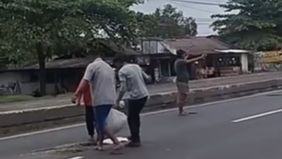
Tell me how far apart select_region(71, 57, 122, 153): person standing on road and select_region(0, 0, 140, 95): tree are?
1141 inches

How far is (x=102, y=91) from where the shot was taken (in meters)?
10.1

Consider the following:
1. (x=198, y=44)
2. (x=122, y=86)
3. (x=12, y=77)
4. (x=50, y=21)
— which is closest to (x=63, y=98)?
(x=50, y=21)

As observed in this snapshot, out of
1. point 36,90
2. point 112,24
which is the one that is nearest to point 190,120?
point 112,24

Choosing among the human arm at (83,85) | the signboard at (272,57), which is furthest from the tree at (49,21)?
the human arm at (83,85)

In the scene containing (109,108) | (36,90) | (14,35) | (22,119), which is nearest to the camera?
(109,108)

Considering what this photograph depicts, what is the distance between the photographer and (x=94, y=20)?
42219 millimetres

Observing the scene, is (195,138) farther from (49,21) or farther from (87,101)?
(49,21)

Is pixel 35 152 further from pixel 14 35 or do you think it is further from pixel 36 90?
pixel 36 90

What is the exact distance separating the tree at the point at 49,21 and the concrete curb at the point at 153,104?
1624cm

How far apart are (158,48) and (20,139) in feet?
158

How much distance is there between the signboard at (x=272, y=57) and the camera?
6191cm

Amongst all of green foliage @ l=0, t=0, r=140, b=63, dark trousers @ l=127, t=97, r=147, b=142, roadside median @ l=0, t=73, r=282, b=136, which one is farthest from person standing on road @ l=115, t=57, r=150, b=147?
green foliage @ l=0, t=0, r=140, b=63

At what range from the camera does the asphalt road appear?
9867mm

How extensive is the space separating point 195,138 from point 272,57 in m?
52.5
